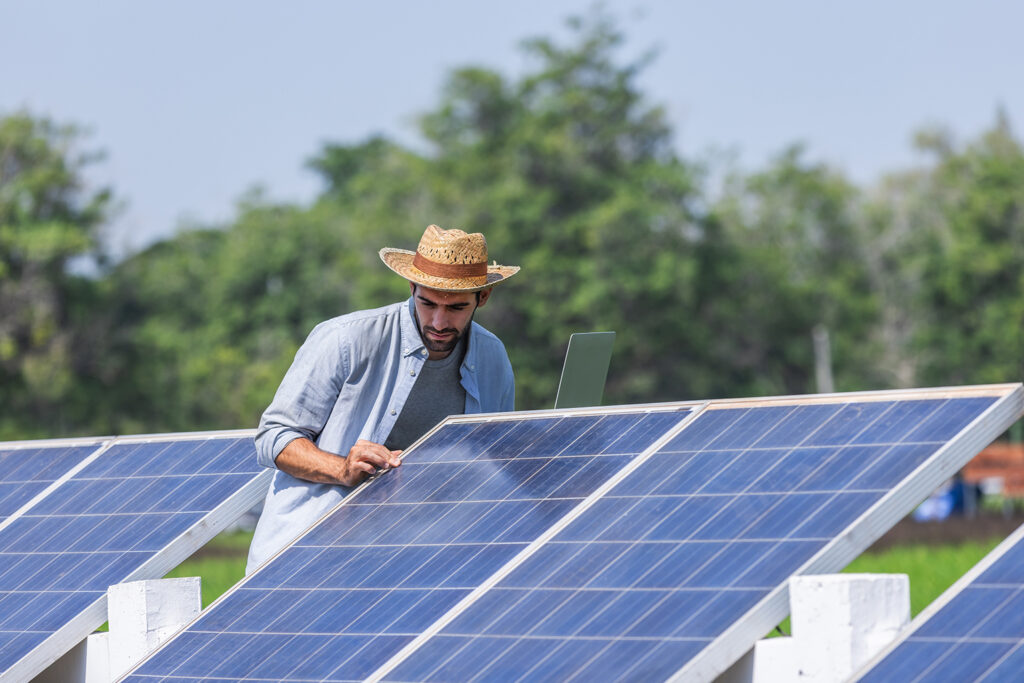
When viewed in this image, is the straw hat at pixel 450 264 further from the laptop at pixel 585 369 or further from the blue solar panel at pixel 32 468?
the blue solar panel at pixel 32 468

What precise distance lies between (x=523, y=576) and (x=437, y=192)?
5793 centimetres

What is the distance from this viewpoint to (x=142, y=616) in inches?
258

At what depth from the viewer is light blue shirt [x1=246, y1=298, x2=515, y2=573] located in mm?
6891

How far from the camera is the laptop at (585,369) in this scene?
7.23 m

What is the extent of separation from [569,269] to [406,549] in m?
56.4

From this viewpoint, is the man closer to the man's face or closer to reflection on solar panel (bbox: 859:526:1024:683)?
the man's face

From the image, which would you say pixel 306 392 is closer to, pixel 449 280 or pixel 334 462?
pixel 334 462

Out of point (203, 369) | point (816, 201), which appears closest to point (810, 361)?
point (816, 201)

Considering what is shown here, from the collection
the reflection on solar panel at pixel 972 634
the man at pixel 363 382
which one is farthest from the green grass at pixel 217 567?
the reflection on solar panel at pixel 972 634

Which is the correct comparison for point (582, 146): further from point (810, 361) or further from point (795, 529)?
point (795, 529)

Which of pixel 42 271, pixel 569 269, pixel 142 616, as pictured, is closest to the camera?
pixel 142 616

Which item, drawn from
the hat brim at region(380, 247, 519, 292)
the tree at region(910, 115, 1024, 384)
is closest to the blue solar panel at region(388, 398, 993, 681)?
the hat brim at region(380, 247, 519, 292)

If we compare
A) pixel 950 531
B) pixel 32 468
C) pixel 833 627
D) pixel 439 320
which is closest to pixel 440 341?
pixel 439 320

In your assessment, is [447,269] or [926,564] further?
[926,564]
